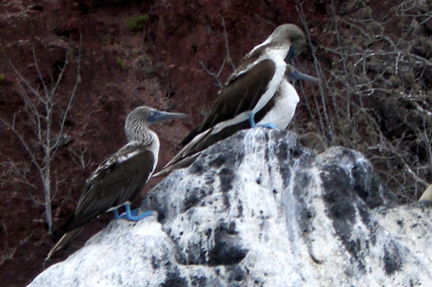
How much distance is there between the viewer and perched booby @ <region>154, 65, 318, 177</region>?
17.9ft

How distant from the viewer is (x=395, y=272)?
4328 millimetres

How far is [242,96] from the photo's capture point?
18.2ft

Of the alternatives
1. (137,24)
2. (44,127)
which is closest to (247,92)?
(44,127)

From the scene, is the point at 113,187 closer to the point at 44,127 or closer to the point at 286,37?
the point at 286,37

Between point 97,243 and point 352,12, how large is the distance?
620cm

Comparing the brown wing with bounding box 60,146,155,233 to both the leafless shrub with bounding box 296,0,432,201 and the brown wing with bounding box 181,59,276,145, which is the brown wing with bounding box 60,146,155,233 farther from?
the leafless shrub with bounding box 296,0,432,201

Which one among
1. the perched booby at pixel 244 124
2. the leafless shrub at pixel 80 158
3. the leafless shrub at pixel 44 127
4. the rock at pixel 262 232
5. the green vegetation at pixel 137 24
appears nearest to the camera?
the rock at pixel 262 232

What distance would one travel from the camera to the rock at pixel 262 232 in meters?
4.16

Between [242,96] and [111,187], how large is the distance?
1088 mm

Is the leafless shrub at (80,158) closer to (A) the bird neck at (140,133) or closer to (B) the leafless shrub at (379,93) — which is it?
(B) the leafless shrub at (379,93)

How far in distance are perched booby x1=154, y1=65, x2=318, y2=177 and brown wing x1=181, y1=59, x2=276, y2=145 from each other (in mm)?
51

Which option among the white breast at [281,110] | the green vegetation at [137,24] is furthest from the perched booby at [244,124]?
the green vegetation at [137,24]

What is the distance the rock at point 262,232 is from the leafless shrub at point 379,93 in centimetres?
343

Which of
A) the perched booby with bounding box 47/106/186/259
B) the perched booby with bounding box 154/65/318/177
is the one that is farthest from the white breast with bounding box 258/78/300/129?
the perched booby with bounding box 47/106/186/259
